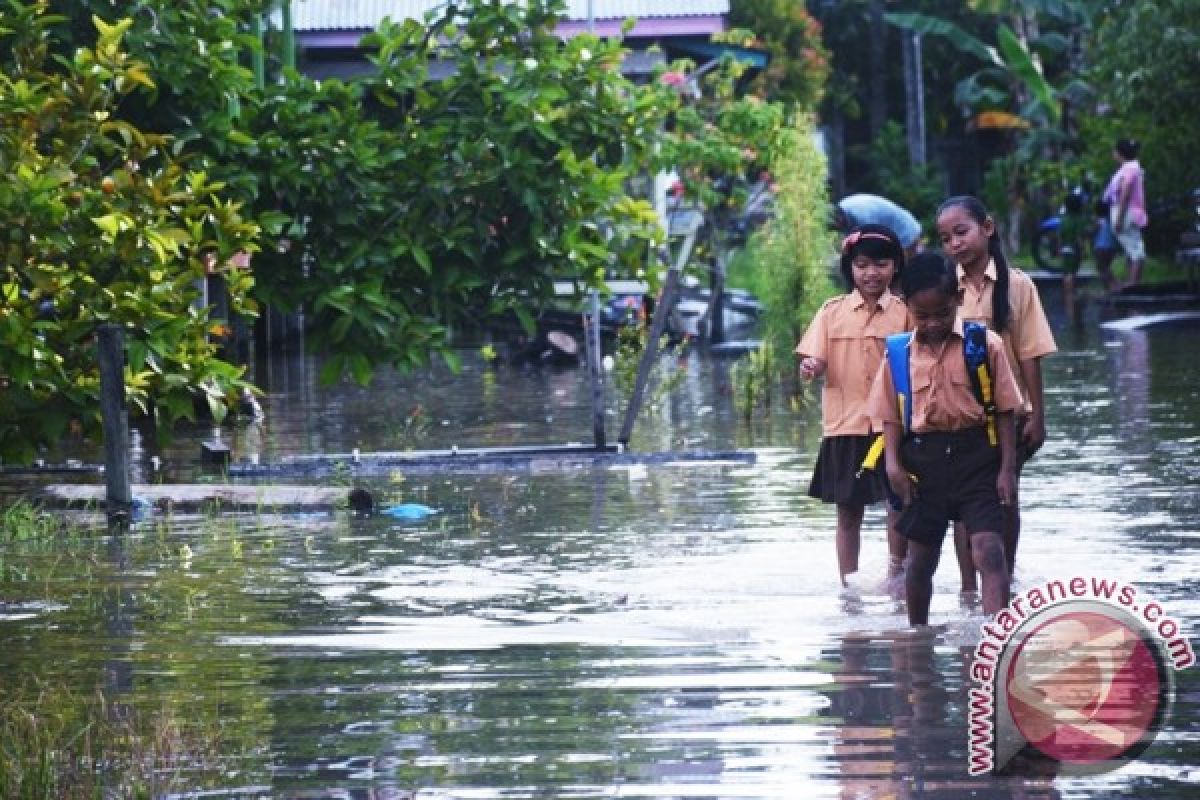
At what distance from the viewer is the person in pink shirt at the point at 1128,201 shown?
29719 millimetres

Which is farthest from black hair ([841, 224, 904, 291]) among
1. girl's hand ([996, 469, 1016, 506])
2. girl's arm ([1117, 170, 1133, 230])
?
girl's arm ([1117, 170, 1133, 230])

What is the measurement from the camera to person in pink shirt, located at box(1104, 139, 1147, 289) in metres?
29.7

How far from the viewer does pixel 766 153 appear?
24.9 m

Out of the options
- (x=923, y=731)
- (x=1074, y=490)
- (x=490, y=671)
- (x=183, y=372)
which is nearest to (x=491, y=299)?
(x=183, y=372)

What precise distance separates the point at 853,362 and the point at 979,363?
150cm

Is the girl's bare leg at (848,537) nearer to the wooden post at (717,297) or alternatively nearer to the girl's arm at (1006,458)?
the girl's arm at (1006,458)

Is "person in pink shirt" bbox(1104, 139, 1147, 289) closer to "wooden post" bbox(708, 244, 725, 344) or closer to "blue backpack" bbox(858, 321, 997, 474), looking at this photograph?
"wooden post" bbox(708, 244, 725, 344)

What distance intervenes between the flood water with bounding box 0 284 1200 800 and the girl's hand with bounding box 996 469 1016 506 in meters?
0.52

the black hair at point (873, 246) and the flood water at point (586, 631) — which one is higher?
the black hair at point (873, 246)

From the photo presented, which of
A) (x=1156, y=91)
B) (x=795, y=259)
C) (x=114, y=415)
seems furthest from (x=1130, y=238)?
(x=114, y=415)

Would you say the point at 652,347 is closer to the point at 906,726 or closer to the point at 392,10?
the point at 906,726

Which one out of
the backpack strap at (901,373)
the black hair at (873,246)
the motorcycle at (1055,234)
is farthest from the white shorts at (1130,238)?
the backpack strap at (901,373)

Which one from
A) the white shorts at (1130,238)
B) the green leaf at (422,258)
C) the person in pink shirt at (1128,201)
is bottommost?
the green leaf at (422,258)

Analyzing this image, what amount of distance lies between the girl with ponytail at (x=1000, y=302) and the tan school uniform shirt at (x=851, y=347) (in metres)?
0.56
